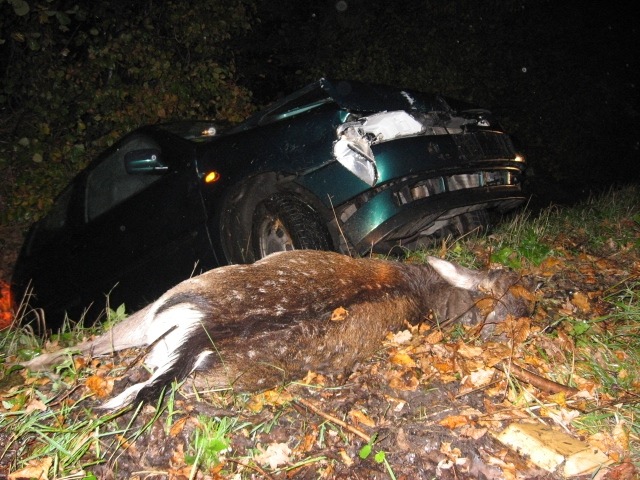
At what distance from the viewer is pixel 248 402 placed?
2117mm

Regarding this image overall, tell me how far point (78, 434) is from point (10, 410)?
421 mm

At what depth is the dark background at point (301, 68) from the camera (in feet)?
Result: 22.3

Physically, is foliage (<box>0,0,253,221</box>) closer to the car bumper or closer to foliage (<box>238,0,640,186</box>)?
foliage (<box>238,0,640,186</box>)

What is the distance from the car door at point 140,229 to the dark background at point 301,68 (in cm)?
291

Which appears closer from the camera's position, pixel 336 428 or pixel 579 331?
pixel 336 428

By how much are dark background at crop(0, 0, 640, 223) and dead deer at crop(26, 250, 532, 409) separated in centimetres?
538

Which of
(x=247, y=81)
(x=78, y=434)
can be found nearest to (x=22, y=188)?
(x=247, y=81)

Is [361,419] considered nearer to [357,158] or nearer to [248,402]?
[248,402]

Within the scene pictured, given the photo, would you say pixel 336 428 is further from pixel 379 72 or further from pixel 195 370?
pixel 379 72

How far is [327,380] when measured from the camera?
2.29m

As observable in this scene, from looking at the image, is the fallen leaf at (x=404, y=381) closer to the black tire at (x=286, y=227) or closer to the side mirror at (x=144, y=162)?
the black tire at (x=286, y=227)

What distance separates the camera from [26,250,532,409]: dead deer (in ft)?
6.23

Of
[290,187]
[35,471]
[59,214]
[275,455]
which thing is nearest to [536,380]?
[275,455]

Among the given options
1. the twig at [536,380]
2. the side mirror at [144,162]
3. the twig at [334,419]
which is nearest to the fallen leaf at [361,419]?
the twig at [334,419]
